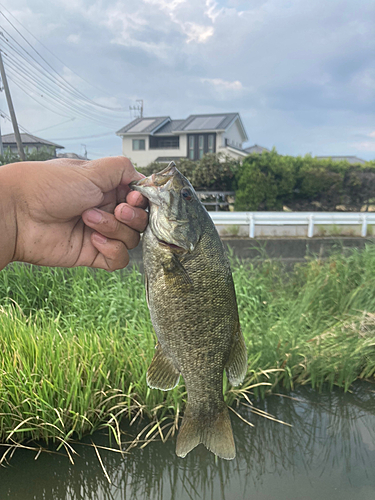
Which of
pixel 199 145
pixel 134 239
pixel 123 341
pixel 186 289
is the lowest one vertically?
pixel 123 341

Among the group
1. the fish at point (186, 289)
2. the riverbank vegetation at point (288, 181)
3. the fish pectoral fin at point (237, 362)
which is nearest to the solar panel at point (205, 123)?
the riverbank vegetation at point (288, 181)

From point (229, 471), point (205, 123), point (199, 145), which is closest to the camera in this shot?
point (229, 471)

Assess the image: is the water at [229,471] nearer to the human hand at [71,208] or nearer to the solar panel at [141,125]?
the human hand at [71,208]

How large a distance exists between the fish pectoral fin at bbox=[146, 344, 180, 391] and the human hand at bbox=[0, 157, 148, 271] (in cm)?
65

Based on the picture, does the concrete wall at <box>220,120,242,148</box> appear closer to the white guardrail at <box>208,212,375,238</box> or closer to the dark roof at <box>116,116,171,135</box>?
the dark roof at <box>116,116,171,135</box>

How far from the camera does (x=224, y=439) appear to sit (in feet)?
5.75

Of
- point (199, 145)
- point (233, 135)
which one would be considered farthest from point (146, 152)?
point (233, 135)

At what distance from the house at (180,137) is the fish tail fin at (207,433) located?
29.7 metres

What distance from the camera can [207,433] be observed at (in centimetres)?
179

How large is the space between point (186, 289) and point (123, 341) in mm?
2804

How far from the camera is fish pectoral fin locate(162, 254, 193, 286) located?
5.26ft

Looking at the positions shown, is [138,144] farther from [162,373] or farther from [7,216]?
[162,373]

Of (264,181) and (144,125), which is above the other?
(144,125)

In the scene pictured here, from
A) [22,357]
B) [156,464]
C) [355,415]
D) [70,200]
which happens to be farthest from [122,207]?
[355,415]
